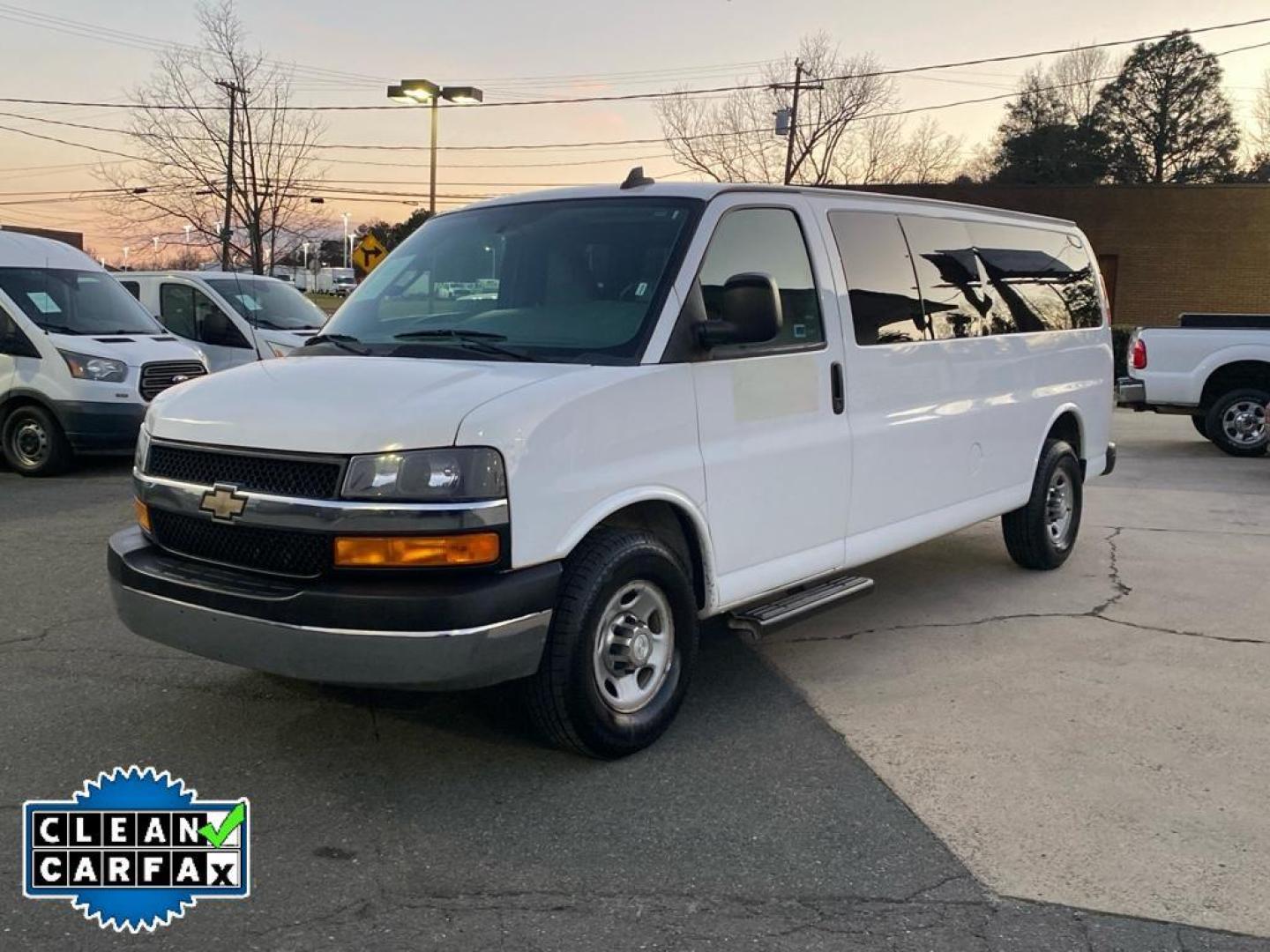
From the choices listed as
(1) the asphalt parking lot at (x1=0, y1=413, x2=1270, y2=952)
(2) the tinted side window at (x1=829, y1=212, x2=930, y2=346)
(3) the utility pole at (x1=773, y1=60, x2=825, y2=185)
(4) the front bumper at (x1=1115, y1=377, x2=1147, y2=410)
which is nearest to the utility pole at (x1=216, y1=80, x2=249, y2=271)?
(3) the utility pole at (x1=773, y1=60, x2=825, y2=185)

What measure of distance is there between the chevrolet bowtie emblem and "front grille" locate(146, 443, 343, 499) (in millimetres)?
34

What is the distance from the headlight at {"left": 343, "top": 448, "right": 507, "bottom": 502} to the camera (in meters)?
3.50

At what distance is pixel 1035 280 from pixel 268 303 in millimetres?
10200

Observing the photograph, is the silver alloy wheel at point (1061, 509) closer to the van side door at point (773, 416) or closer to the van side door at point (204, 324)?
the van side door at point (773, 416)

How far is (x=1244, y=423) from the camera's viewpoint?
42.5 feet

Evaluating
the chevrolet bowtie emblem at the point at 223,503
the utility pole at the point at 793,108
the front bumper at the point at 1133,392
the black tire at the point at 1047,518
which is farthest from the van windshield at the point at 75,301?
the utility pole at the point at 793,108

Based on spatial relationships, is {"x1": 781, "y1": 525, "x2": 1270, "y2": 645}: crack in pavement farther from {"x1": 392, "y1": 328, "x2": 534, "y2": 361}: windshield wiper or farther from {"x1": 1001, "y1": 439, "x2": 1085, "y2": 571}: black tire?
{"x1": 392, "y1": 328, "x2": 534, "y2": 361}: windshield wiper

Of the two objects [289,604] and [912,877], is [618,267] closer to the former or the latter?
[289,604]

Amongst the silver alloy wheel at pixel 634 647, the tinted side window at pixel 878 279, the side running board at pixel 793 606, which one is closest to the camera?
the silver alloy wheel at pixel 634 647

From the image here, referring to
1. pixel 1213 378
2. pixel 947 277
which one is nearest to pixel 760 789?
pixel 947 277

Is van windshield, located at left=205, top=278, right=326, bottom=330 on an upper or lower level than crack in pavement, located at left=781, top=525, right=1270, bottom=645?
upper

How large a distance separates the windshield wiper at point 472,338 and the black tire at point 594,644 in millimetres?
763

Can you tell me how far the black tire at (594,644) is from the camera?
12.5 ft

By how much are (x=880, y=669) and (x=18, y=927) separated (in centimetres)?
358
